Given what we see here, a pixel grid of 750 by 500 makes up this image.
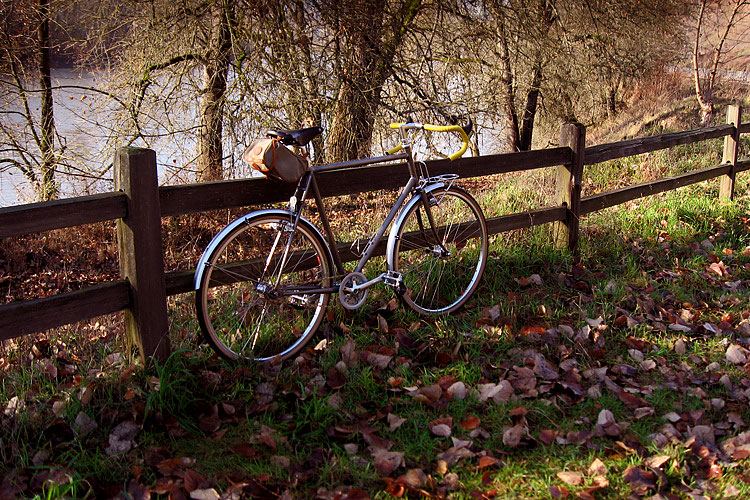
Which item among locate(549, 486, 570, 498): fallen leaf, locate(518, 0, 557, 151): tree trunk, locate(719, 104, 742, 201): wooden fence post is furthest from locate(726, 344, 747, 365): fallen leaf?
locate(518, 0, 557, 151): tree trunk

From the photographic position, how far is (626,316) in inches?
173

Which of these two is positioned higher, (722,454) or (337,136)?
(337,136)

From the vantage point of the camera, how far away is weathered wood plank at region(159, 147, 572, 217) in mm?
3479

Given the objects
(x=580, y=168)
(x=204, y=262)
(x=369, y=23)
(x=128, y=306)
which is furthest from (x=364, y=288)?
(x=369, y=23)

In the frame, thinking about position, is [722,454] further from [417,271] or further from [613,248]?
[613,248]

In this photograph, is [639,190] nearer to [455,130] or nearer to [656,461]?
[455,130]

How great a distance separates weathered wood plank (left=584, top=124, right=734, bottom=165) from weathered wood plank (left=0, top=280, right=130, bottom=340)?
4.01 meters

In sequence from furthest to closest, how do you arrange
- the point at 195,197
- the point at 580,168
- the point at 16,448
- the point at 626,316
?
the point at 580,168 < the point at 626,316 < the point at 195,197 < the point at 16,448

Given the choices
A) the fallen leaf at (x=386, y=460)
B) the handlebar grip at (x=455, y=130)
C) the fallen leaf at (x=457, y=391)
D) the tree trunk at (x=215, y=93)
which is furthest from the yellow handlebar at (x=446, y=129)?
the tree trunk at (x=215, y=93)

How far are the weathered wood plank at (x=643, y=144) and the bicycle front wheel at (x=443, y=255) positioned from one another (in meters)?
1.53

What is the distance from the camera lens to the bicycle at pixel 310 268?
3559 mm

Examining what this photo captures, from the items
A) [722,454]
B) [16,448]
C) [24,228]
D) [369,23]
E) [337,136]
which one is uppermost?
[369,23]

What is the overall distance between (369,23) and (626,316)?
526 cm

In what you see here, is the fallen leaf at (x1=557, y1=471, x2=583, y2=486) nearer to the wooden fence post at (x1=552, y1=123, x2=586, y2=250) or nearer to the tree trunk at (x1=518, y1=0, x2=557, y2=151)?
the wooden fence post at (x1=552, y1=123, x2=586, y2=250)
